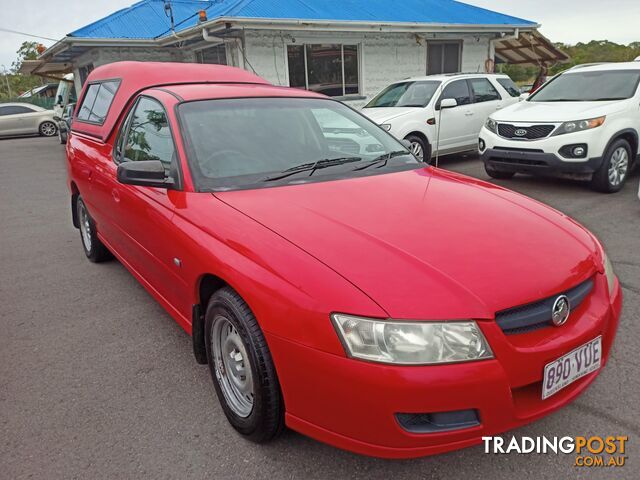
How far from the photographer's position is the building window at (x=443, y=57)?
49.7ft

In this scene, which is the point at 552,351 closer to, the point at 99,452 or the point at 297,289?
the point at 297,289

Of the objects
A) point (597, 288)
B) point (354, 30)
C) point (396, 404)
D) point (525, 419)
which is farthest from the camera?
point (354, 30)

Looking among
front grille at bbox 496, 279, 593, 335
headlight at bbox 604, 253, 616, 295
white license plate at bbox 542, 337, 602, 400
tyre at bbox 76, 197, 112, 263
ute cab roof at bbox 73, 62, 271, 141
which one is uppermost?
ute cab roof at bbox 73, 62, 271, 141

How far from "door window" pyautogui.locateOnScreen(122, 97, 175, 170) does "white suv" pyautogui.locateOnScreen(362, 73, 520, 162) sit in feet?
17.6

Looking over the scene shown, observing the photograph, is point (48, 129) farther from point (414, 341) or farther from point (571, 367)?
point (571, 367)

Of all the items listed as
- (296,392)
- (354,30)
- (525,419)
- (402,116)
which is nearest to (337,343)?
(296,392)

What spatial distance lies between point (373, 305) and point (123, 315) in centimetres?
264

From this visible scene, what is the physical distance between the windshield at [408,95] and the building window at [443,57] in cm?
612

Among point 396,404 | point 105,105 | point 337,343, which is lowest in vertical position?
point 396,404

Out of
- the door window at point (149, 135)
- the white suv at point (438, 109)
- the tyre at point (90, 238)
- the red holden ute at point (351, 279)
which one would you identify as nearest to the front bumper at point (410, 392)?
the red holden ute at point (351, 279)

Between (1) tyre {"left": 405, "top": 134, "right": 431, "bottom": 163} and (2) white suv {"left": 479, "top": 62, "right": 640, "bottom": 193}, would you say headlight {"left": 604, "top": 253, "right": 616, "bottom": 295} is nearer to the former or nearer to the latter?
(2) white suv {"left": 479, "top": 62, "right": 640, "bottom": 193}

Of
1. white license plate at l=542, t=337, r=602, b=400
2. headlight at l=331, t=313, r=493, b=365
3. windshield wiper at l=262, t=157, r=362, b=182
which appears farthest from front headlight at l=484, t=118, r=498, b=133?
headlight at l=331, t=313, r=493, b=365

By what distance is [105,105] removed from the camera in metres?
4.39

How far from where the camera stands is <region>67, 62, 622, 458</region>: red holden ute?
178 cm
